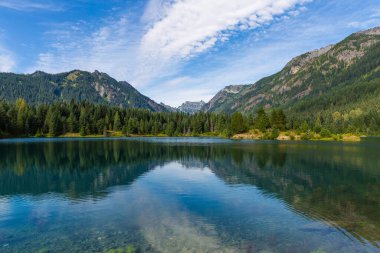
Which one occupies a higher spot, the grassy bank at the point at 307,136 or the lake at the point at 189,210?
the grassy bank at the point at 307,136

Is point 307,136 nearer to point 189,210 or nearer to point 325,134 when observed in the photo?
point 325,134

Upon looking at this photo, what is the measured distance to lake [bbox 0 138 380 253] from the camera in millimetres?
22188

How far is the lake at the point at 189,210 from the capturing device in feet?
72.8

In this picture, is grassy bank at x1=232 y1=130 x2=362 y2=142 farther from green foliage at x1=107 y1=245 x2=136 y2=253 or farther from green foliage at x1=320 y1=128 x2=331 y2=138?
green foliage at x1=107 y1=245 x2=136 y2=253

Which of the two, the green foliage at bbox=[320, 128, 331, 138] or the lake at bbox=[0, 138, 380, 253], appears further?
the green foliage at bbox=[320, 128, 331, 138]

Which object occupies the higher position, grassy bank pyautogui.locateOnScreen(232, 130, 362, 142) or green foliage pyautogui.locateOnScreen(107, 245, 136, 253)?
grassy bank pyautogui.locateOnScreen(232, 130, 362, 142)

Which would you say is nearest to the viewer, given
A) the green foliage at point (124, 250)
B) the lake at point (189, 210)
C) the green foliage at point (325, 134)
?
the green foliage at point (124, 250)

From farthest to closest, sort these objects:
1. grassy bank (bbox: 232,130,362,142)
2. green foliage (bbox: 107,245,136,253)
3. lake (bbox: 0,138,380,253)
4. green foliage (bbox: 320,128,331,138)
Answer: green foliage (bbox: 320,128,331,138), grassy bank (bbox: 232,130,362,142), lake (bbox: 0,138,380,253), green foliage (bbox: 107,245,136,253)

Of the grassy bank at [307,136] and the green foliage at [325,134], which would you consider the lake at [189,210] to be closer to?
the grassy bank at [307,136]

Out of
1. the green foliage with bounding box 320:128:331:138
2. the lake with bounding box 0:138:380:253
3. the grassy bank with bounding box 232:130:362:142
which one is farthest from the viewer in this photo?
the green foliage with bounding box 320:128:331:138

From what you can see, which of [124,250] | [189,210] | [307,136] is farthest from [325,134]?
[124,250]

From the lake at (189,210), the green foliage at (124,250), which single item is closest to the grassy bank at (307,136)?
the lake at (189,210)

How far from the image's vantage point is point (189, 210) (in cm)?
3198

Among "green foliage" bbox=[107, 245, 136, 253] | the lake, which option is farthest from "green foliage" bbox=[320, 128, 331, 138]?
"green foliage" bbox=[107, 245, 136, 253]
